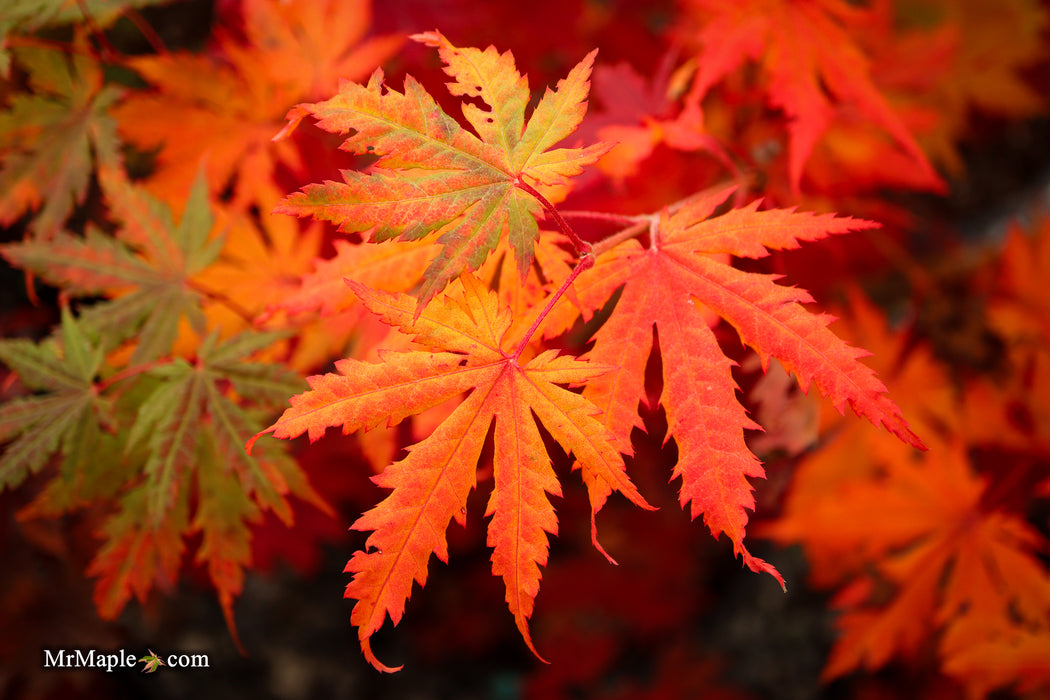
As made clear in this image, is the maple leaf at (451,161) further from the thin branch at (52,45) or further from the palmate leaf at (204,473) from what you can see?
the thin branch at (52,45)

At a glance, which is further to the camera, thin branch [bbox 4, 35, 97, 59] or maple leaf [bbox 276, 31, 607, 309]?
thin branch [bbox 4, 35, 97, 59]

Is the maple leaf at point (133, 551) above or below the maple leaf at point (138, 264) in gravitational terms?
below

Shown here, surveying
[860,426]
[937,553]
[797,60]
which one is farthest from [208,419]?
[860,426]

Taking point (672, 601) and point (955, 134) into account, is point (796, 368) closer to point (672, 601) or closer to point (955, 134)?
point (672, 601)

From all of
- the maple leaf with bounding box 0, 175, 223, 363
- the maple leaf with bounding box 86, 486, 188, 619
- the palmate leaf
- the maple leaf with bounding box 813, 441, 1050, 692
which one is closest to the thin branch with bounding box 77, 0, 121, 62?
the maple leaf with bounding box 0, 175, 223, 363

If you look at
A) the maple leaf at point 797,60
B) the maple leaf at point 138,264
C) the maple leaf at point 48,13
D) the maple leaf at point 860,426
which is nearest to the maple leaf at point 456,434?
the maple leaf at point 138,264

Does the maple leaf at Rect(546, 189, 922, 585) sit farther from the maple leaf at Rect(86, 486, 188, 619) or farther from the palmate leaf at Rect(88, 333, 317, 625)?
the maple leaf at Rect(86, 486, 188, 619)

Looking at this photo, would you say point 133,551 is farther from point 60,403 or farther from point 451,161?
point 451,161
